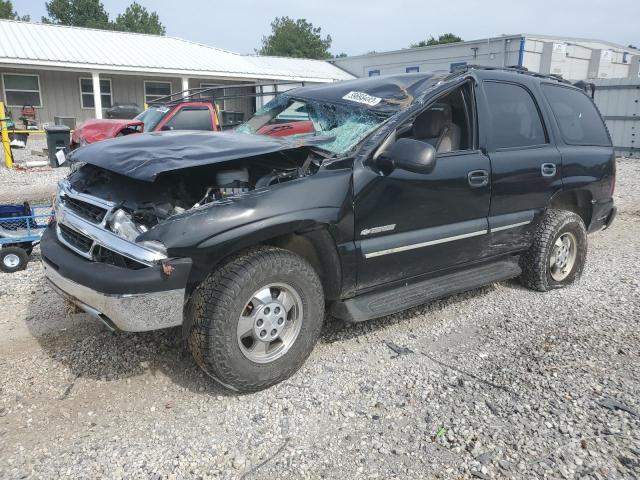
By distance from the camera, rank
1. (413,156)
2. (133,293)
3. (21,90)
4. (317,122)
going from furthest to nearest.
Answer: (21,90) → (317,122) → (413,156) → (133,293)

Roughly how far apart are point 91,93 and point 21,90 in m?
2.70

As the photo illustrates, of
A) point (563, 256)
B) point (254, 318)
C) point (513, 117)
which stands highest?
point (513, 117)

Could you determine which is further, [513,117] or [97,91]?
[97,91]

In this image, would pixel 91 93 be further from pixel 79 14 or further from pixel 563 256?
pixel 79 14

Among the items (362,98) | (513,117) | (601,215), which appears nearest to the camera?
(362,98)

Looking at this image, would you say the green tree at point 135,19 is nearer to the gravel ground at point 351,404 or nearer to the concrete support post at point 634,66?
the concrete support post at point 634,66

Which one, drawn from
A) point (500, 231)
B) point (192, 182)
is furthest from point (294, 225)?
point (500, 231)

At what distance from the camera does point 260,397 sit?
3143 mm

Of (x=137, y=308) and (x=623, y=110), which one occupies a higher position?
(x=623, y=110)

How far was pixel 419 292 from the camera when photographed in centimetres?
386

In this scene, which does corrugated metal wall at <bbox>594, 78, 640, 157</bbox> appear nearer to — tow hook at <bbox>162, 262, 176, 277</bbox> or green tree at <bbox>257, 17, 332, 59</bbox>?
tow hook at <bbox>162, 262, 176, 277</bbox>

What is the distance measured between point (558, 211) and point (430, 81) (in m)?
1.91

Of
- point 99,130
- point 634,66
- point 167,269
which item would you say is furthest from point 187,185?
point 634,66

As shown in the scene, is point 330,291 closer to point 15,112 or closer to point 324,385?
point 324,385
